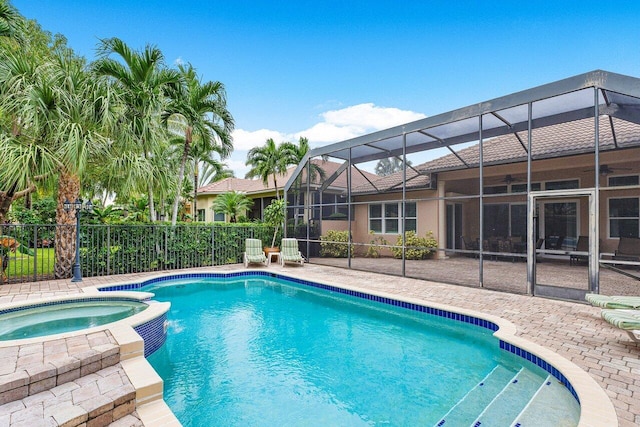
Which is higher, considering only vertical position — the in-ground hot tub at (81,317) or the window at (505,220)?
the window at (505,220)

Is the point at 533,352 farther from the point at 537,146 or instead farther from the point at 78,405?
the point at 537,146

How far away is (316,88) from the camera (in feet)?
57.9

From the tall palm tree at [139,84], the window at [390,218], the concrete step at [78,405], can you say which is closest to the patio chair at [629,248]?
the window at [390,218]

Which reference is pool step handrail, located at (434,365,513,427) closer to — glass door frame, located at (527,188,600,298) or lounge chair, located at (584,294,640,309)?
lounge chair, located at (584,294,640,309)

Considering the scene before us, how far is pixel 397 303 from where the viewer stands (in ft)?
22.6

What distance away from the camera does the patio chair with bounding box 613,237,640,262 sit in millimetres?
9361

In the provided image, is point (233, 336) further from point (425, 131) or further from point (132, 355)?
point (425, 131)

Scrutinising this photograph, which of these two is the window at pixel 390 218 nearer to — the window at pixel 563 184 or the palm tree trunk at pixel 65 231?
the window at pixel 563 184

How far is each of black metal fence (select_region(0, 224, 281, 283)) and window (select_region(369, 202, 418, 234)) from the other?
5.58 m

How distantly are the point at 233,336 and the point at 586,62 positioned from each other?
16.0 m

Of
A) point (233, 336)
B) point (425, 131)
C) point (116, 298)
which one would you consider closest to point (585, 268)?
point (425, 131)

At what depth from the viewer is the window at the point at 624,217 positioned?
9836mm

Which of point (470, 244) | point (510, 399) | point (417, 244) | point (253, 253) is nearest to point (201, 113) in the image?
point (253, 253)

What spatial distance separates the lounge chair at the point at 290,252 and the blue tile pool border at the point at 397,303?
1.37 metres
